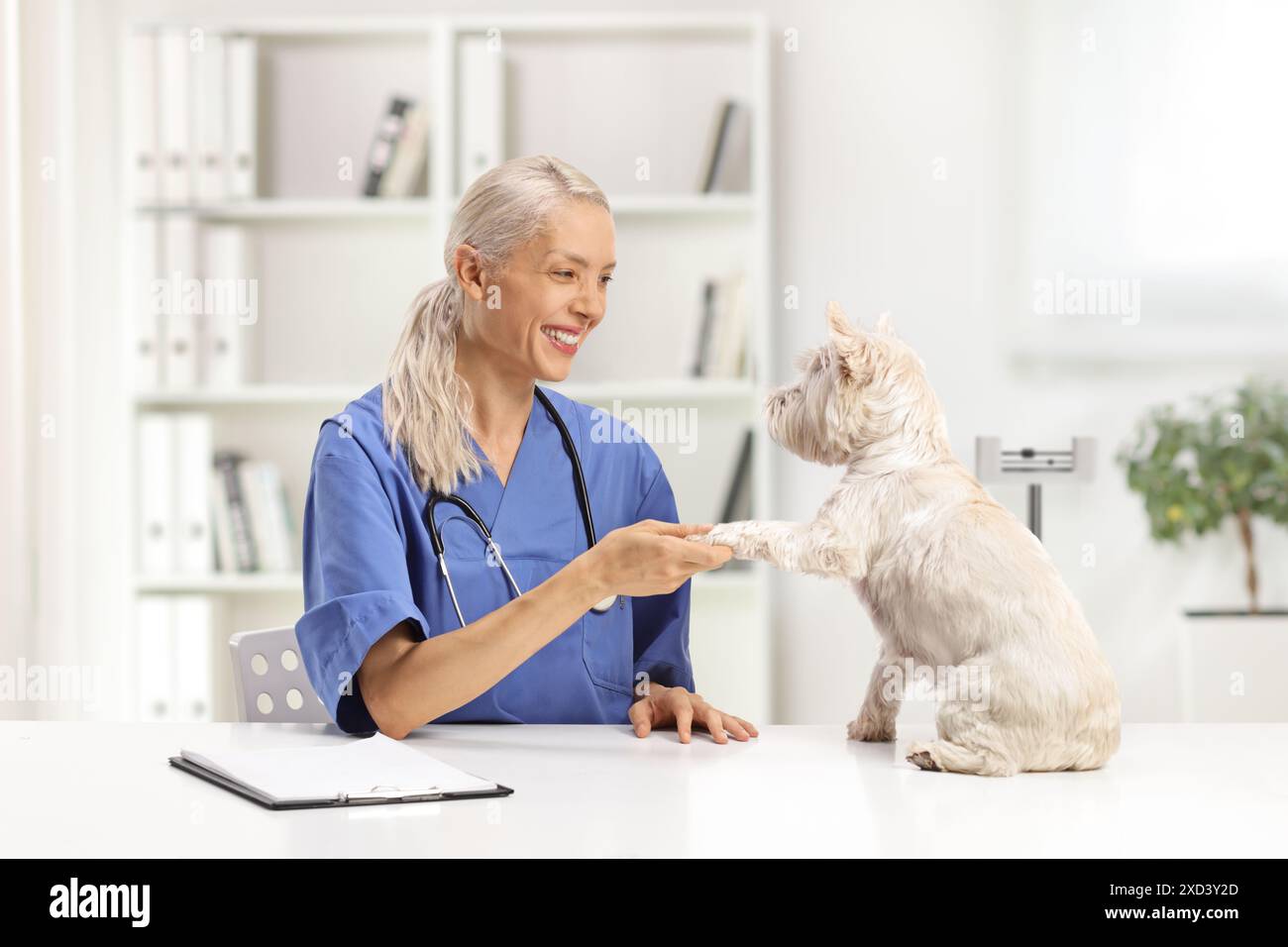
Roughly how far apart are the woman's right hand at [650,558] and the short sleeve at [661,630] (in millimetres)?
357

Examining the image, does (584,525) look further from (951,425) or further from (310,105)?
(310,105)

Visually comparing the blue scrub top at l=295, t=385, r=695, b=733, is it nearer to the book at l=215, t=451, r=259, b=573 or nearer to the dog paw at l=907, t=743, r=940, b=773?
the dog paw at l=907, t=743, r=940, b=773

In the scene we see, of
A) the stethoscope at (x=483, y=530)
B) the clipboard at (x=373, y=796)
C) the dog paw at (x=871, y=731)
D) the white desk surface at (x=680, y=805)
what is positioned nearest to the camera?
the white desk surface at (x=680, y=805)

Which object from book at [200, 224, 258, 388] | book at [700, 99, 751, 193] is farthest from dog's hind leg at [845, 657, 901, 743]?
book at [200, 224, 258, 388]

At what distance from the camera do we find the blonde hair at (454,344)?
4.96ft

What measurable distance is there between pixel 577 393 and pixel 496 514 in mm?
1614

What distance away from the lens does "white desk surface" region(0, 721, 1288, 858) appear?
0.91 m

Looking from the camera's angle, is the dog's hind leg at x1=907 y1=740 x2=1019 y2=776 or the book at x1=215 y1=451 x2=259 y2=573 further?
the book at x1=215 y1=451 x2=259 y2=573

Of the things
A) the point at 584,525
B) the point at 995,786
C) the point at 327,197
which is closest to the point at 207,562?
the point at 327,197

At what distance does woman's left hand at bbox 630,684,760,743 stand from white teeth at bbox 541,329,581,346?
19.1 inches

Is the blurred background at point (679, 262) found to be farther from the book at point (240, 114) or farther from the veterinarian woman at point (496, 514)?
the veterinarian woman at point (496, 514)

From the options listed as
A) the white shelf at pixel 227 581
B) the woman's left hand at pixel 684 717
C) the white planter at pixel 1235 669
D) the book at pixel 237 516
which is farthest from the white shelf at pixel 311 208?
the white planter at pixel 1235 669
